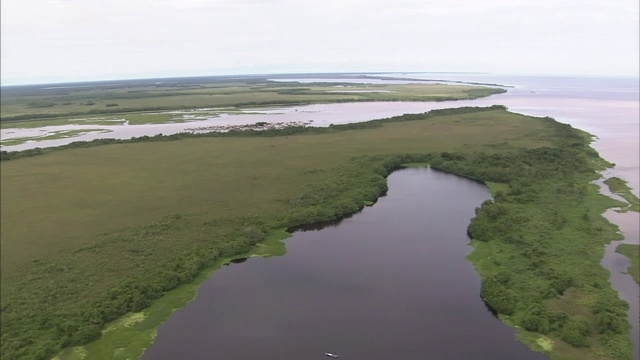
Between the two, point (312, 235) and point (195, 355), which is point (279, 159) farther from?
point (195, 355)

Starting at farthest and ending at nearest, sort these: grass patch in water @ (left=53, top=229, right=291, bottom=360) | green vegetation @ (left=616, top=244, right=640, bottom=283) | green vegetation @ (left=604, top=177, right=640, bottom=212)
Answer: green vegetation @ (left=604, top=177, right=640, bottom=212) < green vegetation @ (left=616, top=244, right=640, bottom=283) < grass patch in water @ (left=53, top=229, right=291, bottom=360)

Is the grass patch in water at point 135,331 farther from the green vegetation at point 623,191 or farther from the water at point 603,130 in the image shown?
the green vegetation at point 623,191

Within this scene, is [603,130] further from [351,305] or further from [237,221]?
[351,305]

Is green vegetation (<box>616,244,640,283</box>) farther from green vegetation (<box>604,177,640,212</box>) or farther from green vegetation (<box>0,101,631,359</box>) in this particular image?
green vegetation (<box>604,177,640,212</box>)

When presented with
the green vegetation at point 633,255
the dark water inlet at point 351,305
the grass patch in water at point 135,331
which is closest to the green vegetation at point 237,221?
the grass patch in water at point 135,331

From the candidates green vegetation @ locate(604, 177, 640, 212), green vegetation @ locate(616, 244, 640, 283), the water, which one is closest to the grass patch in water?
the water

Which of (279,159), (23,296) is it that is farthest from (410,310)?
(279,159)

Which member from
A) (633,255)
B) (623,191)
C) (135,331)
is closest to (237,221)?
(135,331)
